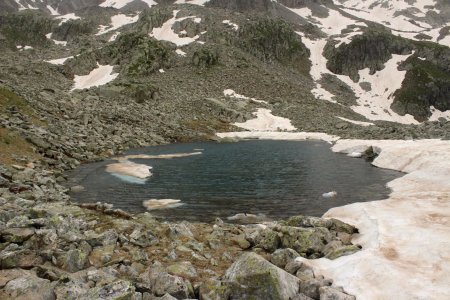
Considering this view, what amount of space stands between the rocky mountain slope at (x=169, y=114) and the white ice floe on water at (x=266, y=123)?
254 centimetres

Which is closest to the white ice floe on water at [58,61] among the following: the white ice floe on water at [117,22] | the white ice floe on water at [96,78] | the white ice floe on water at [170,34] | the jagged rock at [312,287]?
the white ice floe on water at [96,78]

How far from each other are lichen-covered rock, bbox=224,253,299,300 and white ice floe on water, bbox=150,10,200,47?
143 meters

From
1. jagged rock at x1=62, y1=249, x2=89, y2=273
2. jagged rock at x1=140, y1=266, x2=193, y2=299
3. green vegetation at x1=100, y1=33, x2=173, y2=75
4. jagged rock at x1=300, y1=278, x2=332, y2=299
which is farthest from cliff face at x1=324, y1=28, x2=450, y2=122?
jagged rock at x1=62, y1=249, x2=89, y2=273

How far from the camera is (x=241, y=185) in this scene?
111ft

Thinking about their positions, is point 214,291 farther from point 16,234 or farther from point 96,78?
point 96,78

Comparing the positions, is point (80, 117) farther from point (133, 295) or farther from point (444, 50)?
point (444, 50)

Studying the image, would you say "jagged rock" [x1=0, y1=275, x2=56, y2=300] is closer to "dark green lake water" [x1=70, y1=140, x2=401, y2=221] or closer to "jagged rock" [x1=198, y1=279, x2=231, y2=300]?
"jagged rock" [x1=198, y1=279, x2=231, y2=300]

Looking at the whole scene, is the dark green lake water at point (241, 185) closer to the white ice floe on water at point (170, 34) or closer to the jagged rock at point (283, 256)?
the jagged rock at point (283, 256)

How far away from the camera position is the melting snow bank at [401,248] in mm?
12714

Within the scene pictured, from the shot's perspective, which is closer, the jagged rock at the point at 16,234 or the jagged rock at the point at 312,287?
the jagged rock at the point at 312,287

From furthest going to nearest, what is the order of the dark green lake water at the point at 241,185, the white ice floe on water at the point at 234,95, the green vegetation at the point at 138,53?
the green vegetation at the point at 138,53 < the white ice floe on water at the point at 234,95 < the dark green lake water at the point at 241,185

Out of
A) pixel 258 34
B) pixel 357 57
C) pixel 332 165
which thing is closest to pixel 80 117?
pixel 332 165

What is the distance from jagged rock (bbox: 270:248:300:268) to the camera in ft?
51.5

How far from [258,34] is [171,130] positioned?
103427 millimetres
